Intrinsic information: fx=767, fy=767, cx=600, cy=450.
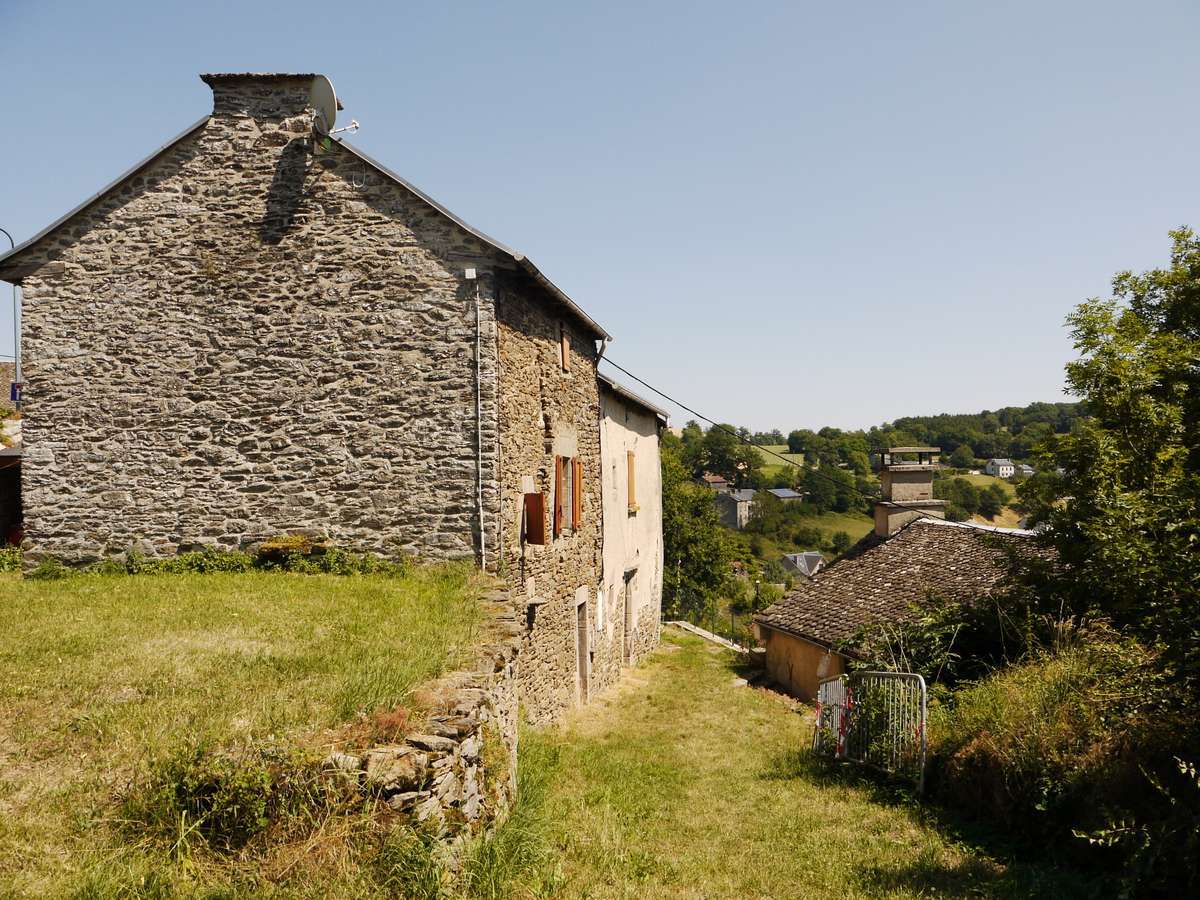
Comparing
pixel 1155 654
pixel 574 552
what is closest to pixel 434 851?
pixel 1155 654

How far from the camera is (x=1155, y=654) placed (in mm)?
6691

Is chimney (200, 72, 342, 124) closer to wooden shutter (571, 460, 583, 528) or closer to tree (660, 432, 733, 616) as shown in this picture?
wooden shutter (571, 460, 583, 528)

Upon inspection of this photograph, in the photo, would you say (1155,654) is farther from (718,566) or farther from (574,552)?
(718,566)

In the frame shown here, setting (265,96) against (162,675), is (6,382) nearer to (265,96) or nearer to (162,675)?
(265,96)

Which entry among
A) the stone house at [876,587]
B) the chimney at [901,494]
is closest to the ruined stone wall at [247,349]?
the stone house at [876,587]

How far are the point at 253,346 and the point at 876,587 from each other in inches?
527

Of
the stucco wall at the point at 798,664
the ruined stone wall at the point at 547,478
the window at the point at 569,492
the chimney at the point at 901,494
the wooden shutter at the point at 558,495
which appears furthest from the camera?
the chimney at the point at 901,494

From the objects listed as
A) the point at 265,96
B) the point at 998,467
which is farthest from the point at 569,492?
the point at 998,467

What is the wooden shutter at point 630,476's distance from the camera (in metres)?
18.3

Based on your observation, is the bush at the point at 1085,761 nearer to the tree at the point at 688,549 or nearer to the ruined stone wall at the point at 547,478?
the ruined stone wall at the point at 547,478

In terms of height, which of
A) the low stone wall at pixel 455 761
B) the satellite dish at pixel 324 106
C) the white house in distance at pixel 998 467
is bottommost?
the low stone wall at pixel 455 761

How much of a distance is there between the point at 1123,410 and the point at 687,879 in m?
8.34

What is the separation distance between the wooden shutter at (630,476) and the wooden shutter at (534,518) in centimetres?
759

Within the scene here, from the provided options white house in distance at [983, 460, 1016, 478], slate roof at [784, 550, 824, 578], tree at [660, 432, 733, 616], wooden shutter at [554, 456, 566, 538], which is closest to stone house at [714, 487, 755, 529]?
slate roof at [784, 550, 824, 578]
